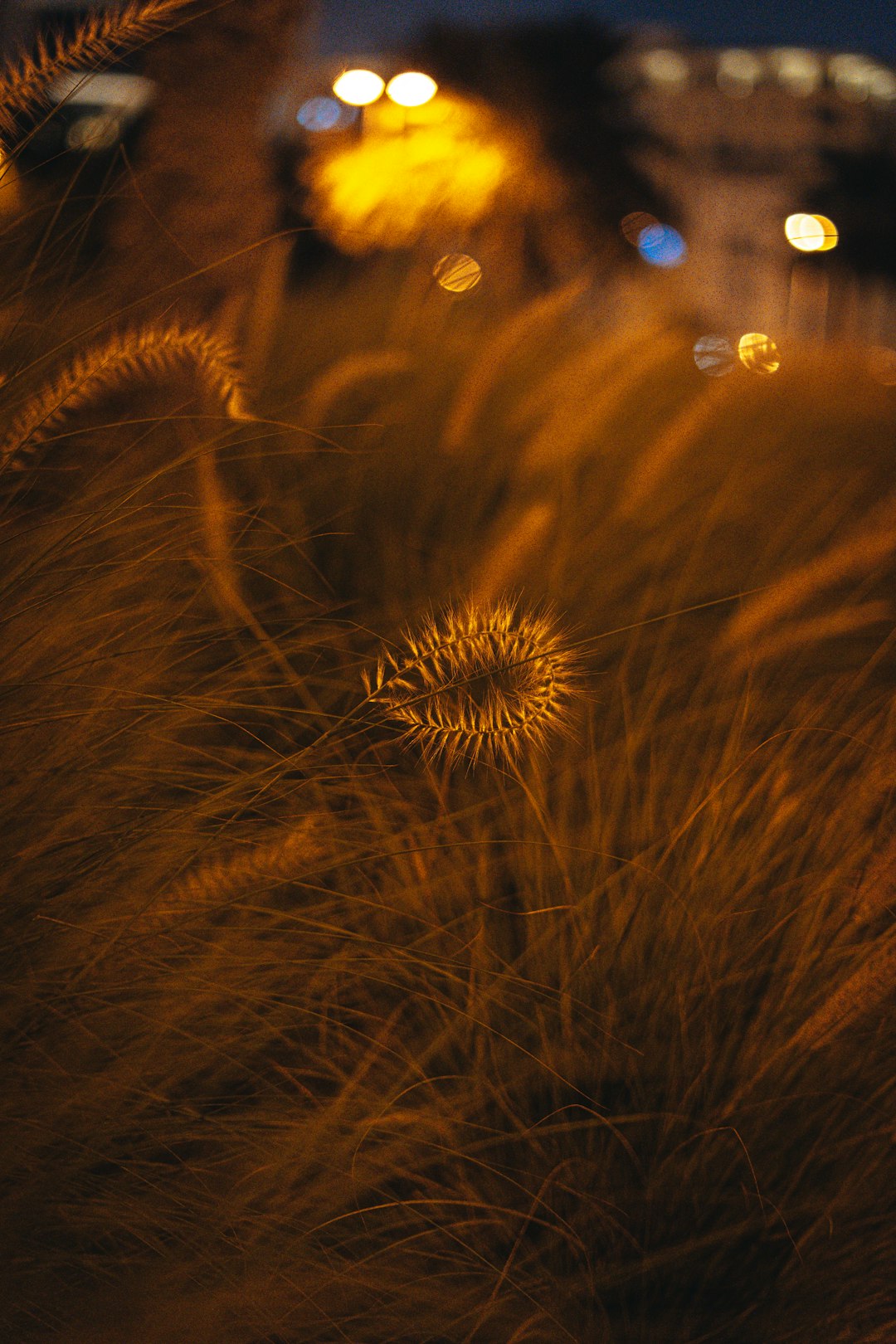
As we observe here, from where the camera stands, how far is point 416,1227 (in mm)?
1296

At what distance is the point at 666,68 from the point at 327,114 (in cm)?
4062

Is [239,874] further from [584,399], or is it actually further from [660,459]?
[584,399]

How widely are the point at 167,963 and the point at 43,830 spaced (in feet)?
0.69

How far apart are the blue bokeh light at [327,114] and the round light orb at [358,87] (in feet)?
0.20

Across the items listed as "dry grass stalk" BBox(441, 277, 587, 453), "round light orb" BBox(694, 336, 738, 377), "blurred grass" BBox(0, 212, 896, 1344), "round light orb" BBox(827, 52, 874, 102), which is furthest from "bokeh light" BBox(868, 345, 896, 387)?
"round light orb" BBox(827, 52, 874, 102)

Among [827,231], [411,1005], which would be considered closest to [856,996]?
[411,1005]

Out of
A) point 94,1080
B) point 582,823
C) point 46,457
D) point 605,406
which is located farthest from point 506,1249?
point 605,406

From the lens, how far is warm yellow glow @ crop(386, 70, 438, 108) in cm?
527

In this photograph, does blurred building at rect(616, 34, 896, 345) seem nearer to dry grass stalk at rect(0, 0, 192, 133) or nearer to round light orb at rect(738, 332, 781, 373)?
round light orb at rect(738, 332, 781, 373)

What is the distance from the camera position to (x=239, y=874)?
1325 millimetres

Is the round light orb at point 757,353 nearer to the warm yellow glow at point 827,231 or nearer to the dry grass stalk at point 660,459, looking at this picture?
the dry grass stalk at point 660,459

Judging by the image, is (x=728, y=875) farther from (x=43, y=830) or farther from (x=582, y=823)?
(x=43, y=830)

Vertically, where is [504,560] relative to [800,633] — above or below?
above

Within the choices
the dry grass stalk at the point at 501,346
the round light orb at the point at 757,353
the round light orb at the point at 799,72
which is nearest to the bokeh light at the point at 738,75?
the round light orb at the point at 799,72
